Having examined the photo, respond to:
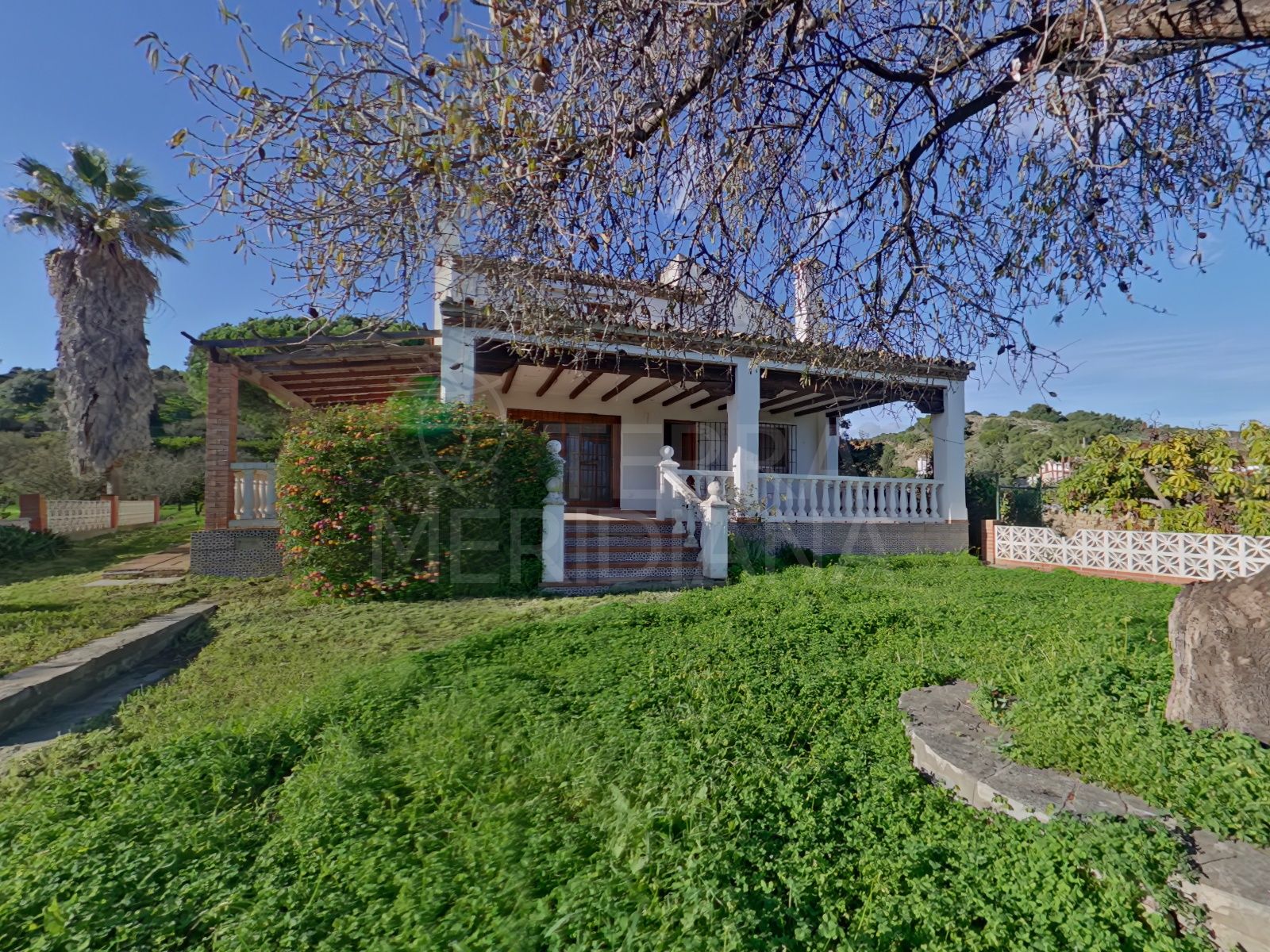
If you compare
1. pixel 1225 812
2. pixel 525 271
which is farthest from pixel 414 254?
pixel 1225 812

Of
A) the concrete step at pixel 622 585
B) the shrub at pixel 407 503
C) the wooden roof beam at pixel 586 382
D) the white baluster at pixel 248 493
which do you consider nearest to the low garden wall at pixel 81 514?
the white baluster at pixel 248 493

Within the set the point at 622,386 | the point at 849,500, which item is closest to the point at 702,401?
the point at 622,386

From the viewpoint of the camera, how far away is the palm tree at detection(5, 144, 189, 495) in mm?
12195

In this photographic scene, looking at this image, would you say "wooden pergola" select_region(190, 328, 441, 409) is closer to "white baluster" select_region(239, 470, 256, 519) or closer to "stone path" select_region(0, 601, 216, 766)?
"white baluster" select_region(239, 470, 256, 519)

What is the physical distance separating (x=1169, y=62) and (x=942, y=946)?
186 inches

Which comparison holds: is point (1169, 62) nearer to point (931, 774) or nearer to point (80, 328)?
point (931, 774)

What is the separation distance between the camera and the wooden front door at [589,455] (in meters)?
12.2

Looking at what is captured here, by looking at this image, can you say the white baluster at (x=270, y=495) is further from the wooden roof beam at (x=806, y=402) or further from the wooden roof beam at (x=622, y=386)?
the wooden roof beam at (x=806, y=402)

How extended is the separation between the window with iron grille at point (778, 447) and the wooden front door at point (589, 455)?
327 centimetres

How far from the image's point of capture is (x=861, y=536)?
1002 cm

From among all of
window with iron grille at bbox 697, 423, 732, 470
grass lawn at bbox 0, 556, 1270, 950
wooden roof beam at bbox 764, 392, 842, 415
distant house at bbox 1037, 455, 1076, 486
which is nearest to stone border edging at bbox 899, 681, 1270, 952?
grass lawn at bbox 0, 556, 1270, 950

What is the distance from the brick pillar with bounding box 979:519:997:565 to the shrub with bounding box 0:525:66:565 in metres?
17.2

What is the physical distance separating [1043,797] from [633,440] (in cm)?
A: 1059

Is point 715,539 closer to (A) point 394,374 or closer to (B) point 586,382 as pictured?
(B) point 586,382
